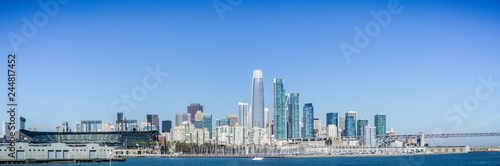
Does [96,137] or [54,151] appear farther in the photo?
[96,137]

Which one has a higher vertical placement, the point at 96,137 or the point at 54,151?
the point at 54,151

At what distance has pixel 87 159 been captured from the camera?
108250 mm

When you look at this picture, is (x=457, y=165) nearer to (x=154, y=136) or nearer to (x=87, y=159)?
(x=87, y=159)

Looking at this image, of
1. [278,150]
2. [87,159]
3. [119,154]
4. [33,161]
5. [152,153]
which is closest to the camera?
[33,161]

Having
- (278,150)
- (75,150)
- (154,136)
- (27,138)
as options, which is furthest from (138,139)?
(75,150)

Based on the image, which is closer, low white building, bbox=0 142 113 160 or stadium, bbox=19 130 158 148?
low white building, bbox=0 142 113 160

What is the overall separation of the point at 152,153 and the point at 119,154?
12.7m

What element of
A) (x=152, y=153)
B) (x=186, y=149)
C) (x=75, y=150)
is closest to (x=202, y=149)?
(x=186, y=149)

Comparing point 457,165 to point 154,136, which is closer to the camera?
point 457,165

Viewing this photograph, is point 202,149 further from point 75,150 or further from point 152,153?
point 75,150

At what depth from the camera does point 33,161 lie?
101 metres

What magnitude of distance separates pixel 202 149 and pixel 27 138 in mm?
49237

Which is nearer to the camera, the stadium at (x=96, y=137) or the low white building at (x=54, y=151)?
the low white building at (x=54, y=151)

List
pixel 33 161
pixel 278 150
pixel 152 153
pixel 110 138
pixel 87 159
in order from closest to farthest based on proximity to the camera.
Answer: pixel 33 161, pixel 87 159, pixel 152 153, pixel 110 138, pixel 278 150
